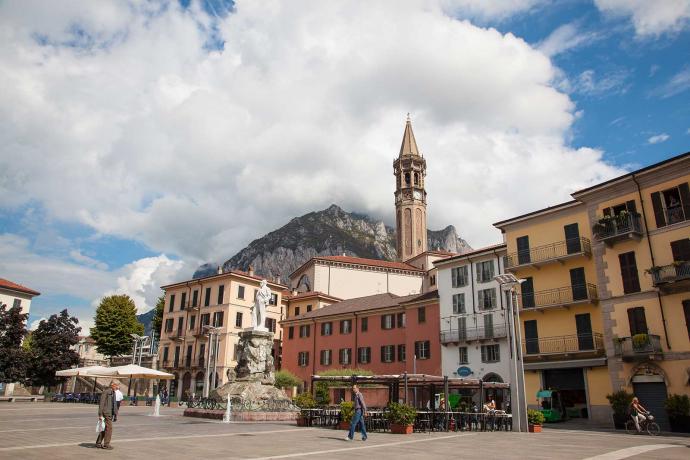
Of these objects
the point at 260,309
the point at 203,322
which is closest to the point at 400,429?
the point at 260,309

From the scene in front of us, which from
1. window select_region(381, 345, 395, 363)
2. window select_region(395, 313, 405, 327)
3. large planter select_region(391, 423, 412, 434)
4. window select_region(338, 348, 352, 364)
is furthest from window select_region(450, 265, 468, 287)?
large planter select_region(391, 423, 412, 434)

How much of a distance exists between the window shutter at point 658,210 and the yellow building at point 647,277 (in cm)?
5

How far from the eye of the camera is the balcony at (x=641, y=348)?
26.7 meters

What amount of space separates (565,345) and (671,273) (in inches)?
333

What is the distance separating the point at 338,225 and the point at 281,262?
119 ft

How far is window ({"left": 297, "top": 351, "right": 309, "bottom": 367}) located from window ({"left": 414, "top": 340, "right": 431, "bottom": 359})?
15302mm

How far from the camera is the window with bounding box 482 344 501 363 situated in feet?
129

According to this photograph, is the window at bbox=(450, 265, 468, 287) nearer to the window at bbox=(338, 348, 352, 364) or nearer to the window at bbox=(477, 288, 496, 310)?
the window at bbox=(477, 288, 496, 310)

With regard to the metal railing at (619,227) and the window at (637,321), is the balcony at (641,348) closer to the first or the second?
the window at (637,321)

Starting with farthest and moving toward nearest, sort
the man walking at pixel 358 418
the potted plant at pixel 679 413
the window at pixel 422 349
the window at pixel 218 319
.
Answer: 1. the window at pixel 218 319
2. the window at pixel 422 349
3. the potted plant at pixel 679 413
4. the man walking at pixel 358 418

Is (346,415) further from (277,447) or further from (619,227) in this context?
(619,227)

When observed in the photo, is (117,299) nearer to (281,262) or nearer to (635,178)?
(635,178)

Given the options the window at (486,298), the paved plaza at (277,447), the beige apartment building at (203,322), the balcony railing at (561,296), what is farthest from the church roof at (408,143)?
the paved plaza at (277,447)

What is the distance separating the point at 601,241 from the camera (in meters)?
30.6
